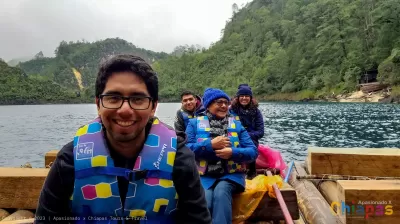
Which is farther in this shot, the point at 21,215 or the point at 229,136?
the point at 229,136

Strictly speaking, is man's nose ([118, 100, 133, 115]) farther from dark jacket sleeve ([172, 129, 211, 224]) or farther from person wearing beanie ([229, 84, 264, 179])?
person wearing beanie ([229, 84, 264, 179])

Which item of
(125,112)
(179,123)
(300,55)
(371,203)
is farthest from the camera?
(300,55)

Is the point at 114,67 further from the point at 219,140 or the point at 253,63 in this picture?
the point at 253,63

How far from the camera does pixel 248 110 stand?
6023mm

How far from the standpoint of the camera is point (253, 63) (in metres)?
116

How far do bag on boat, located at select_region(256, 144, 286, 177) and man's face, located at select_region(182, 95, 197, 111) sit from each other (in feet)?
5.36

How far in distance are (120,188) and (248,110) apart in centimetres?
448

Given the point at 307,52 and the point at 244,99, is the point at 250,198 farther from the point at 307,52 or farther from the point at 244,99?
the point at 307,52

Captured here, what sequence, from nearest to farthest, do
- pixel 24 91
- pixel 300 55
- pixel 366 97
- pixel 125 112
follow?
pixel 125 112
pixel 366 97
pixel 300 55
pixel 24 91

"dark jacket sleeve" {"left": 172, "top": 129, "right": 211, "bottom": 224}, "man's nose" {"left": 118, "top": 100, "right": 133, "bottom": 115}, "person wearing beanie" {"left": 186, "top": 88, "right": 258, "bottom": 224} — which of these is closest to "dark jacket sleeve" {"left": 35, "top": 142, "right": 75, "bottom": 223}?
"man's nose" {"left": 118, "top": 100, "right": 133, "bottom": 115}

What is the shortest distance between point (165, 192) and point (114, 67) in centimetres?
70

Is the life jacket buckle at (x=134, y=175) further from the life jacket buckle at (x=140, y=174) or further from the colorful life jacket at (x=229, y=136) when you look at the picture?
the colorful life jacket at (x=229, y=136)

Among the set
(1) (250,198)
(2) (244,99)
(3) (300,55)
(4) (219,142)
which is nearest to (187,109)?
(2) (244,99)

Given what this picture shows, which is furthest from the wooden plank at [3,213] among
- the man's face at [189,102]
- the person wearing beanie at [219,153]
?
the man's face at [189,102]
